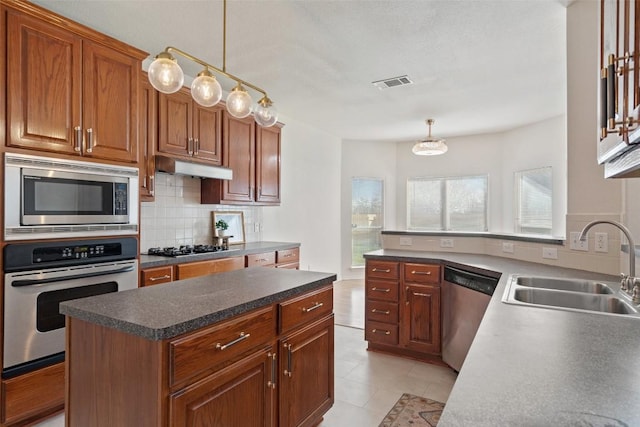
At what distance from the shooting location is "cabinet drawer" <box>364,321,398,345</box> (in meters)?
3.18

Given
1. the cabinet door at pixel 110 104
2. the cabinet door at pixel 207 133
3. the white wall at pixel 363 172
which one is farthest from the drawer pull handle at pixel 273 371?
the white wall at pixel 363 172

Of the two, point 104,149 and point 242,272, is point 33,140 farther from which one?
point 242,272

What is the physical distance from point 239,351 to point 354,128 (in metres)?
4.85

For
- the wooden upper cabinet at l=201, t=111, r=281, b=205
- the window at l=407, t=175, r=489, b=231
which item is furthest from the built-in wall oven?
the window at l=407, t=175, r=489, b=231

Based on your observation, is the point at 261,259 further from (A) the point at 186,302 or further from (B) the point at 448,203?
(B) the point at 448,203

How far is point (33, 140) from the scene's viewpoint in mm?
2090

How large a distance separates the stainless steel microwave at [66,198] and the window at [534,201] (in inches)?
215

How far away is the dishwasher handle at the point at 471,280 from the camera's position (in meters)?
2.48

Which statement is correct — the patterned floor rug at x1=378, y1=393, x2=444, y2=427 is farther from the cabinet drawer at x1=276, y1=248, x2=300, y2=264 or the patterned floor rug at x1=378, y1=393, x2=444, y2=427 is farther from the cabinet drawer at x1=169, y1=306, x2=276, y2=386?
the cabinet drawer at x1=276, y1=248, x2=300, y2=264

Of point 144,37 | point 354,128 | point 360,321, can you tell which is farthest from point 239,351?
point 354,128

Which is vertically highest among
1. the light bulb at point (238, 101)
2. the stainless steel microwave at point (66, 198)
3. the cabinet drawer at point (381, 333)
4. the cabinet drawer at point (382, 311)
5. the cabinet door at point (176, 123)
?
the cabinet door at point (176, 123)

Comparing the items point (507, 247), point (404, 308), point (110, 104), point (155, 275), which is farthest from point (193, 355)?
point (507, 247)

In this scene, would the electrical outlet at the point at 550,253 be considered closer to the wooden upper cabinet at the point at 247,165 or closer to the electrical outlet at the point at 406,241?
the electrical outlet at the point at 406,241

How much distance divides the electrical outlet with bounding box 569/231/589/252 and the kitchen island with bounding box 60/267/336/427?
6.12 feet
